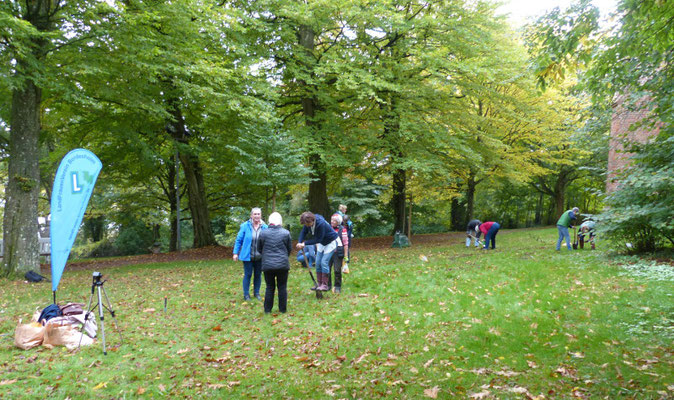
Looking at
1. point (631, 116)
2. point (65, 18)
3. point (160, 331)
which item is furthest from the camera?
point (631, 116)

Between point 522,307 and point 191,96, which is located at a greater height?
point 191,96

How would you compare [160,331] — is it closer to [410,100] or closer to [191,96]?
[191,96]

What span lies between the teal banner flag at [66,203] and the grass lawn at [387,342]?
4.35 feet

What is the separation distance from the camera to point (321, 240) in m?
7.40

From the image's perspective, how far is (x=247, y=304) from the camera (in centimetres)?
759

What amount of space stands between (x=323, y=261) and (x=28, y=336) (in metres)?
4.60

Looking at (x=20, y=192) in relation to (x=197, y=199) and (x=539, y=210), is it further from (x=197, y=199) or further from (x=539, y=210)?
(x=539, y=210)

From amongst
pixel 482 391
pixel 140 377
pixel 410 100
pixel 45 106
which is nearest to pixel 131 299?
pixel 140 377

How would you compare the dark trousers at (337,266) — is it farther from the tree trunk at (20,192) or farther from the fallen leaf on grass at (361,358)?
the tree trunk at (20,192)

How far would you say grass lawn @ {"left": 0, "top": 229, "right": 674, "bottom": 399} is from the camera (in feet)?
13.8

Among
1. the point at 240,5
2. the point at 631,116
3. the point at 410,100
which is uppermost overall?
the point at 240,5

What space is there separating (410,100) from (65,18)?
38.6ft

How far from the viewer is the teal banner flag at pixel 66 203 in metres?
6.06

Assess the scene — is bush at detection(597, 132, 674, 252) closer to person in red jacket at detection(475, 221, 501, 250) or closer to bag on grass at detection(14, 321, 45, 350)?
person in red jacket at detection(475, 221, 501, 250)
